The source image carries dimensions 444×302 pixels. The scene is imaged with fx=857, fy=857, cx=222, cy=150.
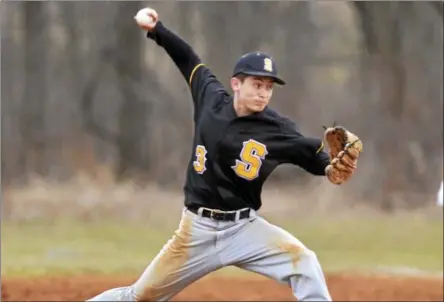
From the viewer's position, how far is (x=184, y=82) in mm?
12727

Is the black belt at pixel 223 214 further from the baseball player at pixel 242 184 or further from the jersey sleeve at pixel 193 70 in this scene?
the jersey sleeve at pixel 193 70

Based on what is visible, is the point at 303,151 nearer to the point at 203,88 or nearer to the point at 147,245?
the point at 203,88

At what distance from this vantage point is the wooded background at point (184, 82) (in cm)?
1240

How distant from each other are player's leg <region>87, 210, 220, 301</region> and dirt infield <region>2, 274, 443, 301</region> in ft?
10.5

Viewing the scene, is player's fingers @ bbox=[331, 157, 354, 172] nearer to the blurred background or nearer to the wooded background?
the blurred background

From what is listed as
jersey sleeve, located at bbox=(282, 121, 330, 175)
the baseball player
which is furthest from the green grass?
jersey sleeve, located at bbox=(282, 121, 330, 175)

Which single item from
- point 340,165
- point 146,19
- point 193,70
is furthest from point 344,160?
point 146,19

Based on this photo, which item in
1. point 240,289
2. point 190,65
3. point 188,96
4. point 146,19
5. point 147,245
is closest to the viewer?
point 146,19

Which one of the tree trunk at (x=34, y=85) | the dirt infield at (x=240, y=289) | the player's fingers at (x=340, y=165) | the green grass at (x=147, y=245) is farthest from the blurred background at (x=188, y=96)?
the player's fingers at (x=340, y=165)

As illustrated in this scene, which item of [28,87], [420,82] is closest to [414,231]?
[420,82]

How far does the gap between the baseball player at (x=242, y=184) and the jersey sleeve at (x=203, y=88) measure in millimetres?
45

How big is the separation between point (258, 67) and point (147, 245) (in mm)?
6598

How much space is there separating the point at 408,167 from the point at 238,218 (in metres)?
9.06

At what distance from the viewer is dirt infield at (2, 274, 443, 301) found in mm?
7070
